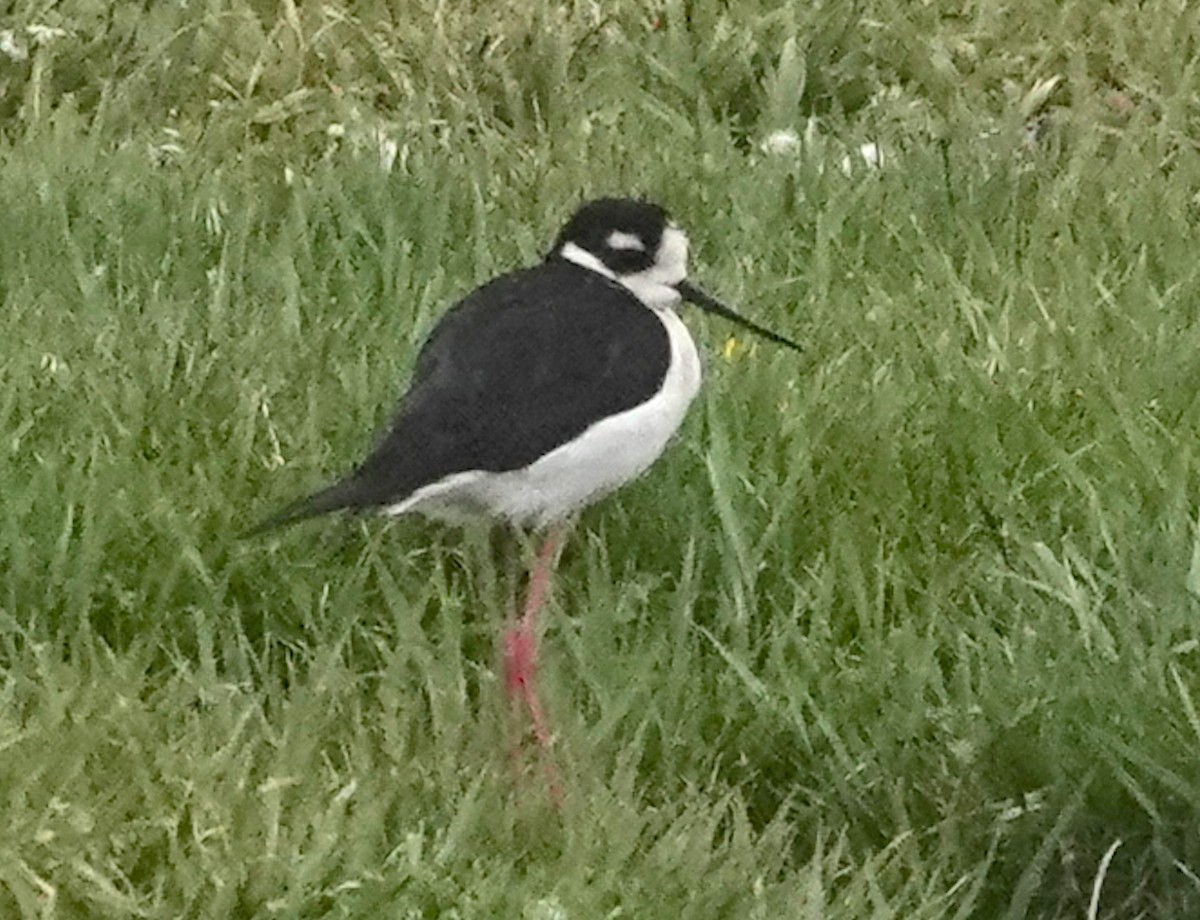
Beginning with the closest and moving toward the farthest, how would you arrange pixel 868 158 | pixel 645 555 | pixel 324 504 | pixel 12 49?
pixel 324 504 < pixel 645 555 < pixel 868 158 < pixel 12 49

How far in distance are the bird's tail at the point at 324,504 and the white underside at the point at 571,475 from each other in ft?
0.20

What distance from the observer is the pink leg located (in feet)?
8.72

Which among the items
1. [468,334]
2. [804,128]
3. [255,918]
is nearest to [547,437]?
[468,334]

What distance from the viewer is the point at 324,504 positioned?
2.74 m

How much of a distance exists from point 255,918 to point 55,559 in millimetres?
923

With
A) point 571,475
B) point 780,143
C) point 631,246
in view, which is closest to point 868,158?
point 780,143

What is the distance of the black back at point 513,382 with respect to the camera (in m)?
2.78

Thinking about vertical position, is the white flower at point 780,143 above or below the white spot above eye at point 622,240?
below

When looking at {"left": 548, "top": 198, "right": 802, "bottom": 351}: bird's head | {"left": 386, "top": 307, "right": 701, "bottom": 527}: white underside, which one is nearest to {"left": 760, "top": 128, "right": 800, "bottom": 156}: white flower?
{"left": 548, "top": 198, "right": 802, "bottom": 351}: bird's head

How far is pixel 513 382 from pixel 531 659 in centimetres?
37

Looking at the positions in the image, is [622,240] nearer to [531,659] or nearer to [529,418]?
[529,418]

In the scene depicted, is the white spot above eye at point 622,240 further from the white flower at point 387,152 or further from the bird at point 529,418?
the white flower at point 387,152

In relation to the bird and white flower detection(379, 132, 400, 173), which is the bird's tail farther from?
white flower detection(379, 132, 400, 173)

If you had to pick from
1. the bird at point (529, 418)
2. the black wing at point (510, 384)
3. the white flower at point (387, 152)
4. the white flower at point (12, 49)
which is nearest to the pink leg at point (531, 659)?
the bird at point (529, 418)
